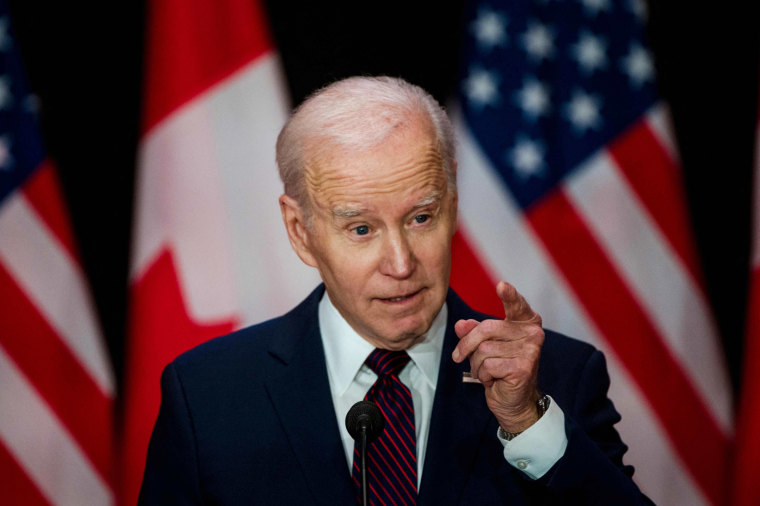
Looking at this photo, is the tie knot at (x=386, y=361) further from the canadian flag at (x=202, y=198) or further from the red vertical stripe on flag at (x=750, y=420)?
the red vertical stripe on flag at (x=750, y=420)

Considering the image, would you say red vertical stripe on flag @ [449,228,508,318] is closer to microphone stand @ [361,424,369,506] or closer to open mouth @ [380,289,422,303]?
open mouth @ [380,289,422,303]

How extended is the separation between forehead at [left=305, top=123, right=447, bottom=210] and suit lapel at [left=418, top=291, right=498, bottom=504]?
1.34ft

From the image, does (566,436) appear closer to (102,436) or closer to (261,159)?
(261,159)

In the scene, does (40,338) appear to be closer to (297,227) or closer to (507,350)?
(297,227)

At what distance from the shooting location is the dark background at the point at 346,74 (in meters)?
2.97

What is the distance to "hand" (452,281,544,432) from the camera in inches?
58.9

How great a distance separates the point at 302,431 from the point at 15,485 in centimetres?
164

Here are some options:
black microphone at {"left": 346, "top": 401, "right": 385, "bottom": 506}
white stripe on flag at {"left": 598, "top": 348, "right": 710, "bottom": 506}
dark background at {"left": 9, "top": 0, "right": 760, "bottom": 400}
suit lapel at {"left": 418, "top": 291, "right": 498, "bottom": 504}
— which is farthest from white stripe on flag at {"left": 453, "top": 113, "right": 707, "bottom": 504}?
black microphone at {"left": 346, "top": 401, "right": 385, "bottom": 506}

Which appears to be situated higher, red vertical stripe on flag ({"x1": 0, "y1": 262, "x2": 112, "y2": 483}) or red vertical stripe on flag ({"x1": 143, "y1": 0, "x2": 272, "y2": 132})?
red vertical stripe on flag ({"x1": 143, "y1": 0, "x2": 272, "y2": 132})

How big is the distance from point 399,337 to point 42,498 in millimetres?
1853

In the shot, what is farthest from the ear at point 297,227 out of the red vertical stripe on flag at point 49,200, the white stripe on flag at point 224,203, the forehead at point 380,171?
the red vertical stripe on flag at point 49,200

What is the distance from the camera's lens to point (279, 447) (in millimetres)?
1792

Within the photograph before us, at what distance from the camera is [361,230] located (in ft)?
5.69

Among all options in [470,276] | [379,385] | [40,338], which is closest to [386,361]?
[379,385]
